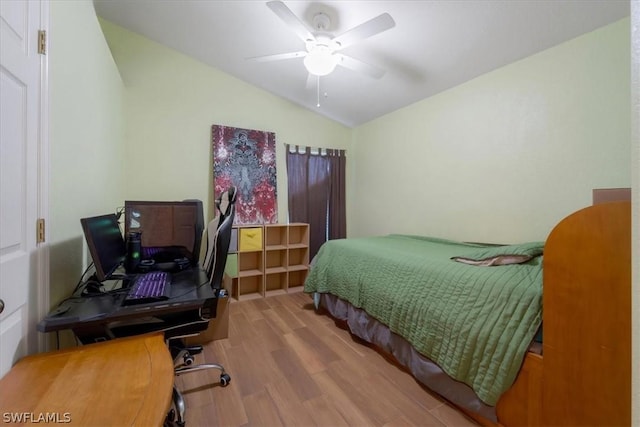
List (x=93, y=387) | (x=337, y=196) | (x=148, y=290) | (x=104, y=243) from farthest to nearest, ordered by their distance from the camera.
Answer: (x=337, y=196), (x=104, y=243), (x=148, y=290), (x=93, y=387)

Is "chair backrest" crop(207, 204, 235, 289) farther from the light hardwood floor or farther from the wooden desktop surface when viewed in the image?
the light hardwood floor

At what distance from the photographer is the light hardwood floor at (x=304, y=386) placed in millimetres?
1322

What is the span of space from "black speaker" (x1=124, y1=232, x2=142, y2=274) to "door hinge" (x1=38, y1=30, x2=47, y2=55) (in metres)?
1.03

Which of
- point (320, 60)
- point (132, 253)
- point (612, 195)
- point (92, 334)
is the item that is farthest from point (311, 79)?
point (92, 334)

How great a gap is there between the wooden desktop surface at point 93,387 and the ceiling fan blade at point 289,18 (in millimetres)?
1784

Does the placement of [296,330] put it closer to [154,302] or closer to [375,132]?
[154,302]

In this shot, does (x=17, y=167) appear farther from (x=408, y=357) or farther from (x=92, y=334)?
(x=408, y=357)

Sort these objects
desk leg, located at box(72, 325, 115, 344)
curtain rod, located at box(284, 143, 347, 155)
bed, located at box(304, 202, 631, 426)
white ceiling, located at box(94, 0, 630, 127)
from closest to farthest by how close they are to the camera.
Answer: bed, located at box(304, 202, 631, 426) < desk leg, located at box(72, 325, 115, 344) < white ceiling, located at box(94, 0, 630, 127) < curtain rod, located at box(284, 143, 347, 155)

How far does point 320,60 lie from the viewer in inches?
71.2

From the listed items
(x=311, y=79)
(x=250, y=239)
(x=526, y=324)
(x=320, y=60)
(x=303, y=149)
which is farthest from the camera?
(x=303, y=149)

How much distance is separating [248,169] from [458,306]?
2721 millimetres

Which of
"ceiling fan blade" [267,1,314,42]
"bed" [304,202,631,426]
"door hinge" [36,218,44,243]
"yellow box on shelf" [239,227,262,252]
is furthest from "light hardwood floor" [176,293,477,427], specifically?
"ceiling fan blade" [267,1,314,42]

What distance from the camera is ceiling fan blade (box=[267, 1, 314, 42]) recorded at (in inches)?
55.9

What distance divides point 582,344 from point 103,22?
430 centimetres
